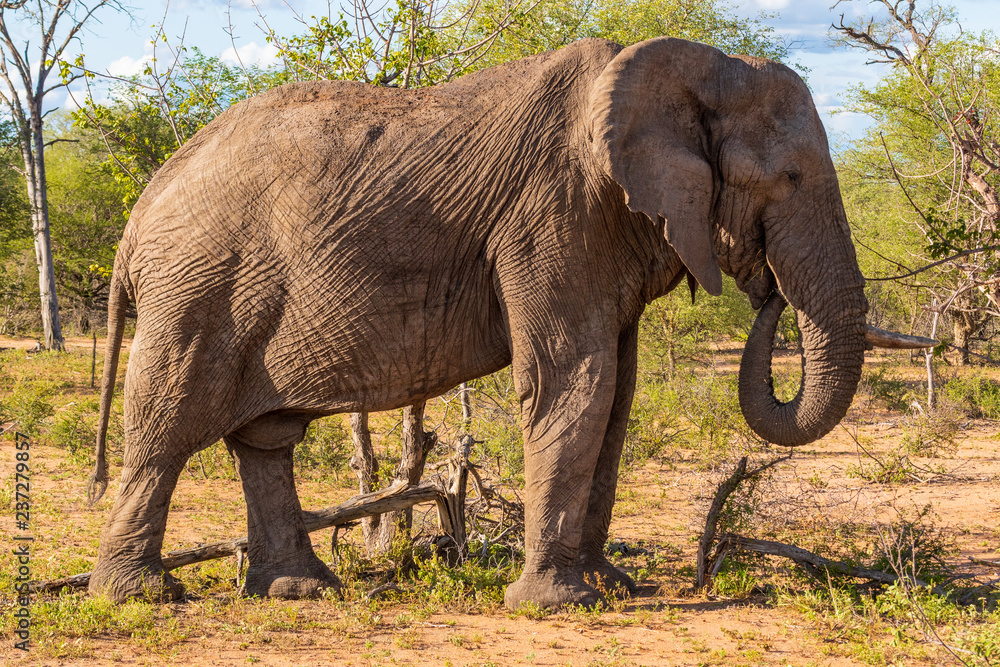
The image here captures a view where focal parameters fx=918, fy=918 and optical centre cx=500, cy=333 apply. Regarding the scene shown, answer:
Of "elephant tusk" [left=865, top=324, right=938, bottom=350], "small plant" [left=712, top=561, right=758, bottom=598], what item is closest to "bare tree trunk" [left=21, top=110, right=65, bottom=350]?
"small plant" [left=712, top=561, right=758, bottom=598]

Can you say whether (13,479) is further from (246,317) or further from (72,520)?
(246,317)

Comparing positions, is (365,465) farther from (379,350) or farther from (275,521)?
(379,350)

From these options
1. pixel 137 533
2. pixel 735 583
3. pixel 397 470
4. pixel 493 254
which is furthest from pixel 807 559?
pixel 137 533

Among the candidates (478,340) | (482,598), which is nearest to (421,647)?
(482,598)

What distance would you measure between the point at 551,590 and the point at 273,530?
197 cm

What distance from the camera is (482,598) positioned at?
609 centimetres

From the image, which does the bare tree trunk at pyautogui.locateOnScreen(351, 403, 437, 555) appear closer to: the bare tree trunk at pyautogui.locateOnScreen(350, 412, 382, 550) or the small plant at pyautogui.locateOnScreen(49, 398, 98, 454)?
the bare tree trunk at pyautogui.locateOnScreen(350, 412, 382, 550)

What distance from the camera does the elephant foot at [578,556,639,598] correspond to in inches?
245

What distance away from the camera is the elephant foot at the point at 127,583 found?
5957 millimetres

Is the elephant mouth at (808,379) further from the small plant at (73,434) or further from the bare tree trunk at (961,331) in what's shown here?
the bare tree trunk at (961,331)

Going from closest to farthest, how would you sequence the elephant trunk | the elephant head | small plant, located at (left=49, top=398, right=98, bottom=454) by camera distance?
the elephant head, the elephant trunk, small plant, located at (left=49, top=398, right=98, bottom=454)

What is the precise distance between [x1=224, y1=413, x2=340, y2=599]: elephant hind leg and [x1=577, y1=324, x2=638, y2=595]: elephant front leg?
5.77 feet

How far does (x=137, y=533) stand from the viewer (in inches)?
237

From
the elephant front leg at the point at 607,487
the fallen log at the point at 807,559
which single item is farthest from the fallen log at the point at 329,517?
the fallen log at the point at 807,559
